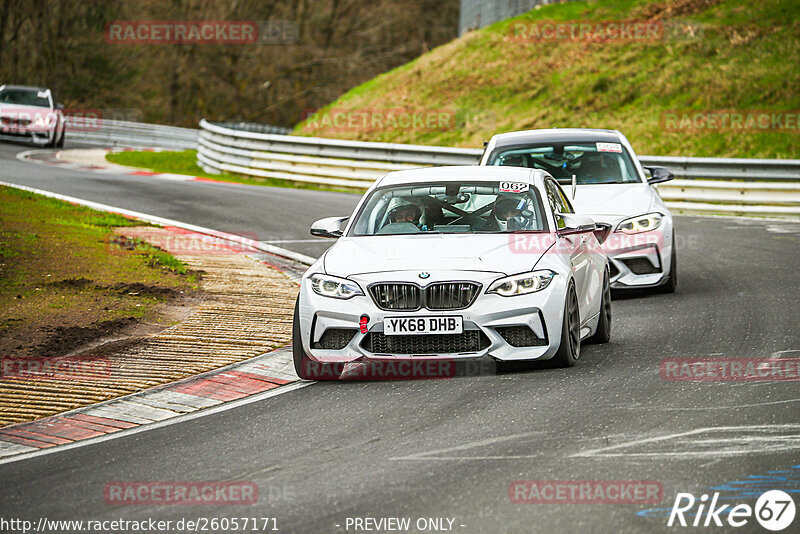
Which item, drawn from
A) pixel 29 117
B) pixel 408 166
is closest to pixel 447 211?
pixel 408 166

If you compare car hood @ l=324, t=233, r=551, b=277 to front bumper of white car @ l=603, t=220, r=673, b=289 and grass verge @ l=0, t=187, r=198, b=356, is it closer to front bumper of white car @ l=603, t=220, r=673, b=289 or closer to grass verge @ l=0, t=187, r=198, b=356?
grass verge @ l=0, t=187, r=198, b=356

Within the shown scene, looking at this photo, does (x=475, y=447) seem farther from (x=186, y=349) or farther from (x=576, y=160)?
(x=576, y=160)

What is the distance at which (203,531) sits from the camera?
17.2 ft

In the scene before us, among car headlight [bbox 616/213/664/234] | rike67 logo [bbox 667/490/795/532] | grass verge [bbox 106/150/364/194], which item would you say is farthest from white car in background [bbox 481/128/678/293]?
grass verge [bbox 106/150/364/194]

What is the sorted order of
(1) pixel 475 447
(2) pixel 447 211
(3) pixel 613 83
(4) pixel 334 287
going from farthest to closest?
1. (3) pixel 613 83
2. (2) pixel 447 211
3. (4) pixel 334 287
4. (1) pixel 475 447

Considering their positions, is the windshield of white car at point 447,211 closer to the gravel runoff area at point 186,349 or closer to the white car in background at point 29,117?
the gravel runoff area at point 186,349

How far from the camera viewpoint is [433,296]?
8.08m

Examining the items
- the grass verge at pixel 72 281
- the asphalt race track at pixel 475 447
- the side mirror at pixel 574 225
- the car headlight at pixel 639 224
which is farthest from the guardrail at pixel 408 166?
the side mirror at pixel 574 225

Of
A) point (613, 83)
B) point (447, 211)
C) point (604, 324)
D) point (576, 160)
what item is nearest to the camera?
point (447, 211)

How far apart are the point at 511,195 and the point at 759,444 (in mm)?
3588

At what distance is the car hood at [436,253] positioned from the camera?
8.22 m

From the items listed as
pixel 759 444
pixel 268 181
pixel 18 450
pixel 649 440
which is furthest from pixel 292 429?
pixel 268 181

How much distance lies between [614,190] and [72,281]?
583 centimetres

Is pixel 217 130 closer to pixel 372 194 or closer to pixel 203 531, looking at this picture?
pixel 372 194
